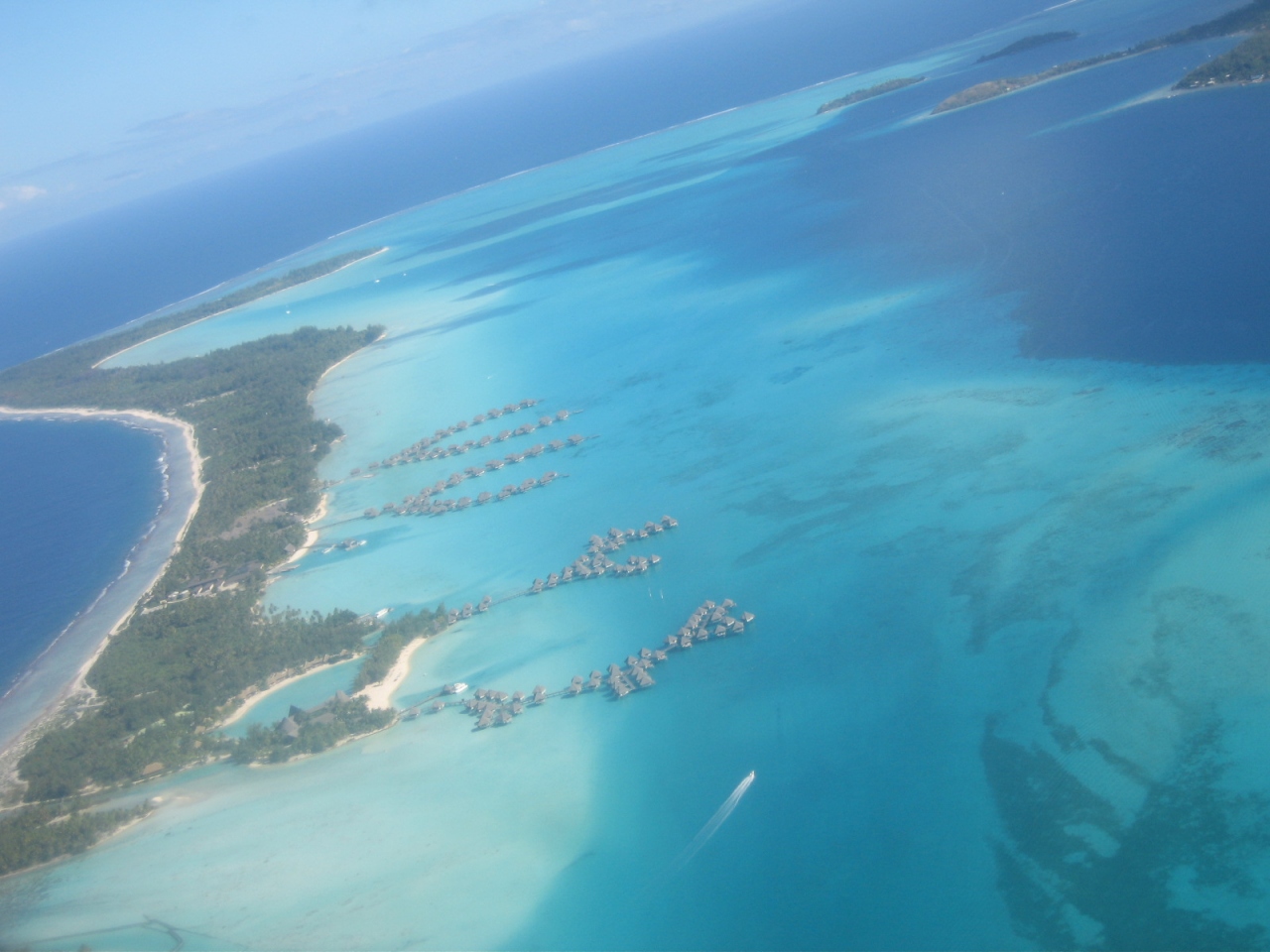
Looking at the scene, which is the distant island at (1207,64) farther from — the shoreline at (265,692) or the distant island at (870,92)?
the shoreline at (265,692)

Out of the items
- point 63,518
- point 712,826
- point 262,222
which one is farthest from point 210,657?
point 262,222

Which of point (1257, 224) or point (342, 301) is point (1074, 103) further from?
point (342, 301)

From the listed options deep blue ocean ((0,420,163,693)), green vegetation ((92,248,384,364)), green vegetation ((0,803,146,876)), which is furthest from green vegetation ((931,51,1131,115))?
green vegetation ((0,803,146,876))

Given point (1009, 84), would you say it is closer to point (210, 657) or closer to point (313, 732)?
point (210, 657)

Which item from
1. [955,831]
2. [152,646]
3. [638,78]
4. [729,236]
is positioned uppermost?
[638,78]

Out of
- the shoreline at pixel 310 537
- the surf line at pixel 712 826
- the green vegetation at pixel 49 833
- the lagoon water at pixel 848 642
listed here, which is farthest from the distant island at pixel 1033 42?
the green vegetation at pixel 49 833

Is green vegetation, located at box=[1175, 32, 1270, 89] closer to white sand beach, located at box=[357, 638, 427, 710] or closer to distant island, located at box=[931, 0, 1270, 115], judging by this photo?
distant island, located at box=[931, 0, 1270, 115]

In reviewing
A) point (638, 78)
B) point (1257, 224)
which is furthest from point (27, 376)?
point (638, 78)
